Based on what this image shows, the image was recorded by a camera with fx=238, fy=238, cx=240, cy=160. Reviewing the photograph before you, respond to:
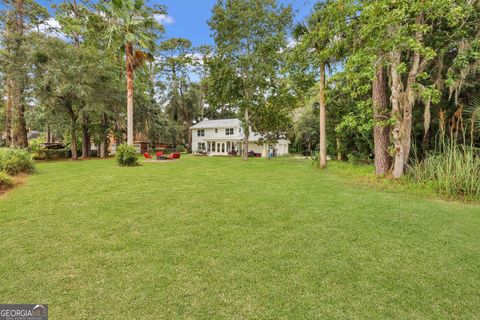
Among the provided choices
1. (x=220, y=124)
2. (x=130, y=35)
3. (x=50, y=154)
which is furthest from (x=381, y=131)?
(x=220, y=124)

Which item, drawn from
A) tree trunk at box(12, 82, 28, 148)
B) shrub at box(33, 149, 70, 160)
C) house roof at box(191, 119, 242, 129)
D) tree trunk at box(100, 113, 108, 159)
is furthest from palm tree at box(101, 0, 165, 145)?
house roof at box(191, 119, 242, 129)

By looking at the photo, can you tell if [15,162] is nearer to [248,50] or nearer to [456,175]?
[456,175]

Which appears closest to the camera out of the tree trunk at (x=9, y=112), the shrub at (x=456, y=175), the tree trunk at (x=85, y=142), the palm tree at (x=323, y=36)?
the shrub at (x=456, y=175)

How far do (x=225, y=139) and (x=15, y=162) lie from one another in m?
22.6

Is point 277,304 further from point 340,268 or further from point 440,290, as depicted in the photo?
point 440,290

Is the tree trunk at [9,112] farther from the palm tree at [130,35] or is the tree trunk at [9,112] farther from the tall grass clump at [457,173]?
the tall grass clump at [457,173]

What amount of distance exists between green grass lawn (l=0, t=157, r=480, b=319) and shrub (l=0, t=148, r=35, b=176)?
4.64 meters

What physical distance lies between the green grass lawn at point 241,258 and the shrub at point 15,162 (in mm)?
4640

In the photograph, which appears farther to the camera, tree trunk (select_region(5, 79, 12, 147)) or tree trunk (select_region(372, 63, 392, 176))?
tree trunk (select_region(5, 79, 12, 147))

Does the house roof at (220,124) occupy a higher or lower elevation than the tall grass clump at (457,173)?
higher

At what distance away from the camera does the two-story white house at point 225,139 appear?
99.4ft

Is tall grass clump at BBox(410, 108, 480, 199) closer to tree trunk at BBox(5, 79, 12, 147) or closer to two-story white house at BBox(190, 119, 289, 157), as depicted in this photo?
two-story white house at BBox(190, 119, 289, 157)

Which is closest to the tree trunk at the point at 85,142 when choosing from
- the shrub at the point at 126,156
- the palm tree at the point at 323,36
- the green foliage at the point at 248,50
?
the shrub at the point at 126,156

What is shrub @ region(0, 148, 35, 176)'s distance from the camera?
Result: 9219 millimetres
